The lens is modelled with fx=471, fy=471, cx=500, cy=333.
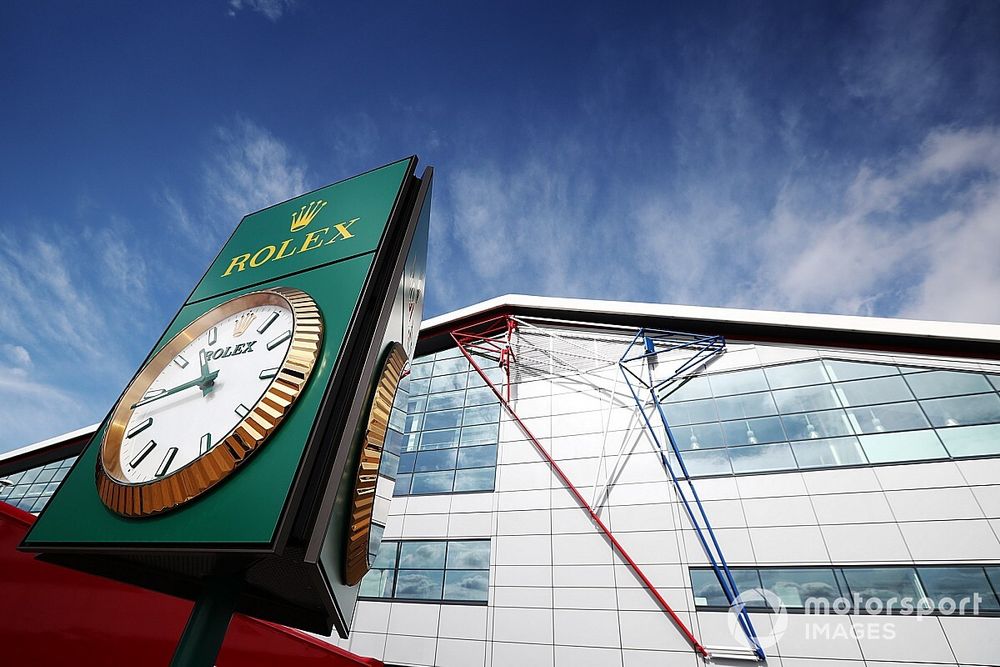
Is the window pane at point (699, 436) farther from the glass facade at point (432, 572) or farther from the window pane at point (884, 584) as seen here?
the glass facade at point (432, 572)

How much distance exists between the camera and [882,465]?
420 inches

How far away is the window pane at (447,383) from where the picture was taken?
17.2m

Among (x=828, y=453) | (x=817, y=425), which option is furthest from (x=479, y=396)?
(x=828, y=453)

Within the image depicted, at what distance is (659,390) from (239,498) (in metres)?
13.3

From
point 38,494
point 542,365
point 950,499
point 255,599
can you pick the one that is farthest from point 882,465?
point 38,494

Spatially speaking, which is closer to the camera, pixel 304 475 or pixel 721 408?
pixel 304 475

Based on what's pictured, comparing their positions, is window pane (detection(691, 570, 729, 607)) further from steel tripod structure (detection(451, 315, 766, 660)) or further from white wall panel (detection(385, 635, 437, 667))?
white wall panel (detection(385, 635, 437, 667))

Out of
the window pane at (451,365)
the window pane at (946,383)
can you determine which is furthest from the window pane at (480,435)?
the window pane at (946,383)

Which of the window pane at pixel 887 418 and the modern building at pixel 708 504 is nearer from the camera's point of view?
the modern building at pixel 708 504

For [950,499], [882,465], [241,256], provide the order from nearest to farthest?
[241,256]
[950,499]
[882,465]

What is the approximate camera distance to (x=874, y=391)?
11.9 meters

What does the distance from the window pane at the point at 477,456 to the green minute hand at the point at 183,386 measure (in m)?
A: 12.2

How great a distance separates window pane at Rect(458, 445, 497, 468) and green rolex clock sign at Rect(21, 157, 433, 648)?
451 inches

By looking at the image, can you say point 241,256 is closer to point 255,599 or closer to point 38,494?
point 255,599
